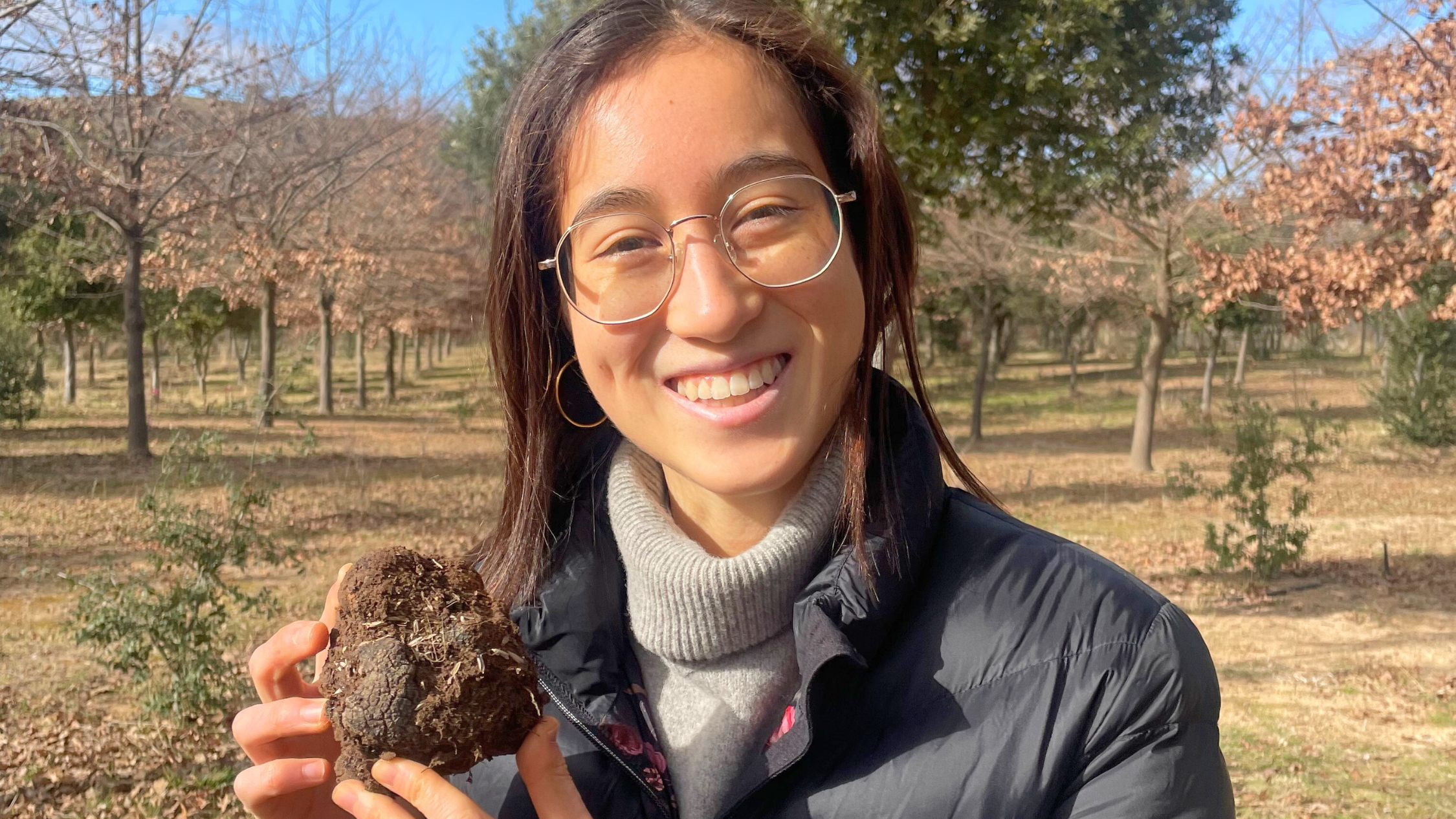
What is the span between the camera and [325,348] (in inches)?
937

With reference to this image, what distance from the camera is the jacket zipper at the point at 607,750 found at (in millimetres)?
1516

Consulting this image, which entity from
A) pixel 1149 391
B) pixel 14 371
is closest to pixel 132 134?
pixel 14 371

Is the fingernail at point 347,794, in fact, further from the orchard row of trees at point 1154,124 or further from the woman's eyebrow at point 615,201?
the orchard row of trees at point 1154,124

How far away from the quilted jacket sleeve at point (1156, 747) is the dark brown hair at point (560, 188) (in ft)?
1.31

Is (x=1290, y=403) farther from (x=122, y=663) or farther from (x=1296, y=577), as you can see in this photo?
(x=122, y=663)

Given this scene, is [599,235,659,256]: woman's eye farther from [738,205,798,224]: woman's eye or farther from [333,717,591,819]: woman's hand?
[333,717,591,819]: woman's hand

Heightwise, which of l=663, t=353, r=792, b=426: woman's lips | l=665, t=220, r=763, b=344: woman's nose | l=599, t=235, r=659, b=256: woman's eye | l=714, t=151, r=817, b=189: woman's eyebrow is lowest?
l=663, t=353, r=792, b=426: woman's lips

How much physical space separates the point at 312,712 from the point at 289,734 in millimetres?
95

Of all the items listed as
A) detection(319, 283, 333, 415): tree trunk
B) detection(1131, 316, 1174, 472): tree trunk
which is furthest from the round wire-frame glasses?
detection(319, 283, 333, 415): tree trunk

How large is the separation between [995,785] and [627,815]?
57 centimetres

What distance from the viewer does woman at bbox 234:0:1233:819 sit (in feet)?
4.40

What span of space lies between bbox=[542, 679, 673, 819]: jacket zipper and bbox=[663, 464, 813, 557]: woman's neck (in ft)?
1.18

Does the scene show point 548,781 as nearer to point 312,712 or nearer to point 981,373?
point 312,712

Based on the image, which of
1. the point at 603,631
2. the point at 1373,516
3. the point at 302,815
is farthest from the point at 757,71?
the point at 1373,516
